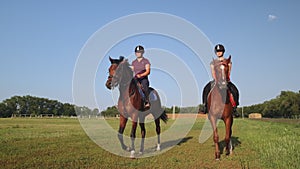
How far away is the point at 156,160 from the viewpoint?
823cm

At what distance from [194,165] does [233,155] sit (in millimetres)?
2381

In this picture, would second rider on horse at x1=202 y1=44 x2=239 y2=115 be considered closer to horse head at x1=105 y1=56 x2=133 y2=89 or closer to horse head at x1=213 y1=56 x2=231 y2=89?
horse head at x1=213 y1=56 x2=231 y2=89

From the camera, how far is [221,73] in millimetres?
8844

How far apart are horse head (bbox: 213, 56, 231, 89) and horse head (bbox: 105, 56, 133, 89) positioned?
264cm

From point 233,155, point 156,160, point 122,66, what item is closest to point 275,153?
point 233,155

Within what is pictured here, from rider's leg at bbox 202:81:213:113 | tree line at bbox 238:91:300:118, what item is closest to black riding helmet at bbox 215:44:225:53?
rider's leg at bbox 202:81:213:113

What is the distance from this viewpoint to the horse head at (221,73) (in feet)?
28.9

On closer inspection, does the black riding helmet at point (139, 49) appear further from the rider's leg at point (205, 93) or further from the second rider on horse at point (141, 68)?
the rider's leg at point (205, 93)

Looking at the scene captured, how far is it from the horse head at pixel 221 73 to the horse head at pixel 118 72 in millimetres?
2642

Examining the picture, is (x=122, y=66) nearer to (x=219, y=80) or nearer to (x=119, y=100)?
(x=119, y=100)

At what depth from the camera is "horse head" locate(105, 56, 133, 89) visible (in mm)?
8414

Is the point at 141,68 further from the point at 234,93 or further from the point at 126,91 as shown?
the point at 234,93

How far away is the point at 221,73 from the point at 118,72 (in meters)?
3.04

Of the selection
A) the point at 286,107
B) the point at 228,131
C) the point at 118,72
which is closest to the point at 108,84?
the point at 118,72
